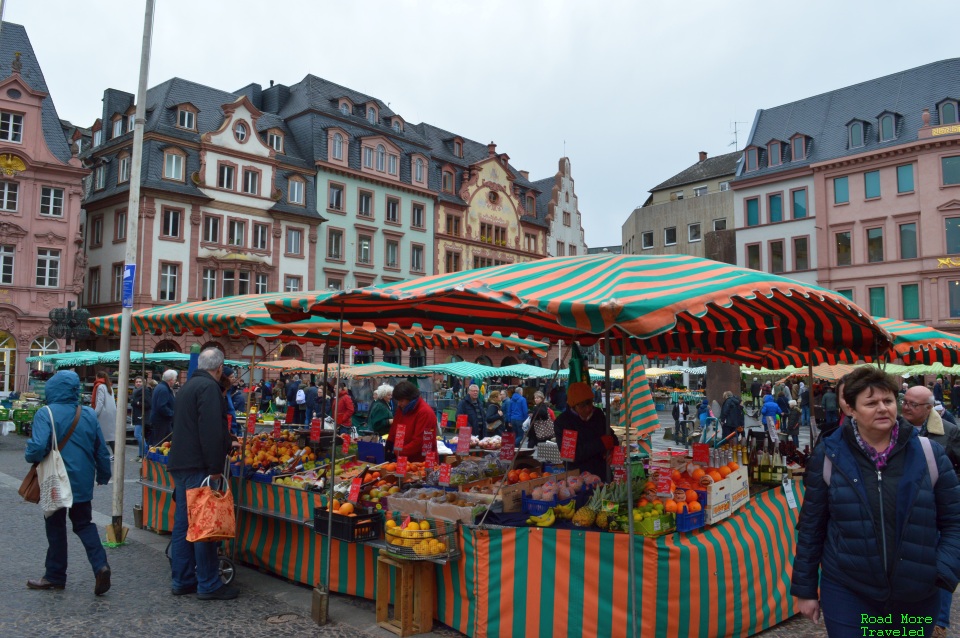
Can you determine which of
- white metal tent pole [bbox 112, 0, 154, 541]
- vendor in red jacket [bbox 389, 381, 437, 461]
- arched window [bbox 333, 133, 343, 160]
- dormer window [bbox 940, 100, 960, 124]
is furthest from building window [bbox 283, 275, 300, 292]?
dormer window [bbox 940, 100, 960, 124]

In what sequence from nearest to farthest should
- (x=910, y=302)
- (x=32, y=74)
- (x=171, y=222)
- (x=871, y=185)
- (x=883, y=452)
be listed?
(x=883, y=452), (x=32, y=74), (x=171, y=222), (x=910, y=302), (x=871, y=185)

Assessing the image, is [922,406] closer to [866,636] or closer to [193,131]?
[866,636]

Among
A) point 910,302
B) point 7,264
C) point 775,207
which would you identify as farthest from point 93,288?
point 910,302

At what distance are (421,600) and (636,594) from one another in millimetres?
1551

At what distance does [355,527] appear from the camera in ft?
17.9

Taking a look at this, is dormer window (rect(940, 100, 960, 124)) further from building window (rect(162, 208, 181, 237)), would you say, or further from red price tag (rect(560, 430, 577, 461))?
red price tag (rect(560, 430, 577, 461))

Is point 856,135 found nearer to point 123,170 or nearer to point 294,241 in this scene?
point 294,241

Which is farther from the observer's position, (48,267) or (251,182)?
(251,182)

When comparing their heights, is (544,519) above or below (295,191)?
below

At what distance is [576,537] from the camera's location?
16.0 ft

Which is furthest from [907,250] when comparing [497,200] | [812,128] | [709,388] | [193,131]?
[193,131]

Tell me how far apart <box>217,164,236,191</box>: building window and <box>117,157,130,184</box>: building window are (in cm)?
415

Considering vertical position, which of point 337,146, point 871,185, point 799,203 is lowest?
point 799,203

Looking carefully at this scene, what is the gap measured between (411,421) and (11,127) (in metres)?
32.3
